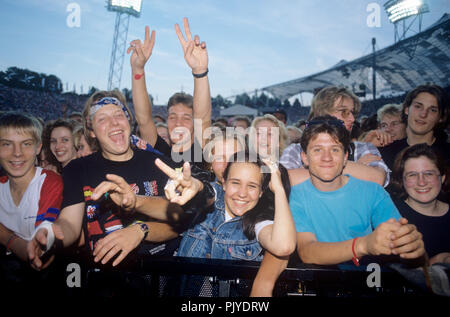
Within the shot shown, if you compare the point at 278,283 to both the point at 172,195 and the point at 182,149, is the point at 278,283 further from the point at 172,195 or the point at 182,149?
the point at 182,149

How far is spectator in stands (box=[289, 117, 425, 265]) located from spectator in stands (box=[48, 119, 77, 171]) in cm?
283

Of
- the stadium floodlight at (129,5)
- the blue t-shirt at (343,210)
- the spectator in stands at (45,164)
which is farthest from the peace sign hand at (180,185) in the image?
the stadium floodlight at (129,5)

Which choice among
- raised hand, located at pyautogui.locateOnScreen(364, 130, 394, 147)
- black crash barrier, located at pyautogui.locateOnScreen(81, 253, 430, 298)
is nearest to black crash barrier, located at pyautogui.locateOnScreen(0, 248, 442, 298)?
black crash barrier, located at pyautogui.locateOnScreen(81, 253, 430, 298)

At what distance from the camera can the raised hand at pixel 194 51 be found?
2.55 m

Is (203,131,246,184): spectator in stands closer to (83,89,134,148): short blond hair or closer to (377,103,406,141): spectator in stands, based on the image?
(83,89,134,148): short blond hair

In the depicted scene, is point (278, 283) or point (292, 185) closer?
point (278, 283)

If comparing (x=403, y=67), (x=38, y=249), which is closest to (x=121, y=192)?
(x=38, y=249)

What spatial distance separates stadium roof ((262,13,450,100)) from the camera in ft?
25.8

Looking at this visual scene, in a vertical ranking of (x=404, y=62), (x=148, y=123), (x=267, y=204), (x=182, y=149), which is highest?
(x=404, y=62)
